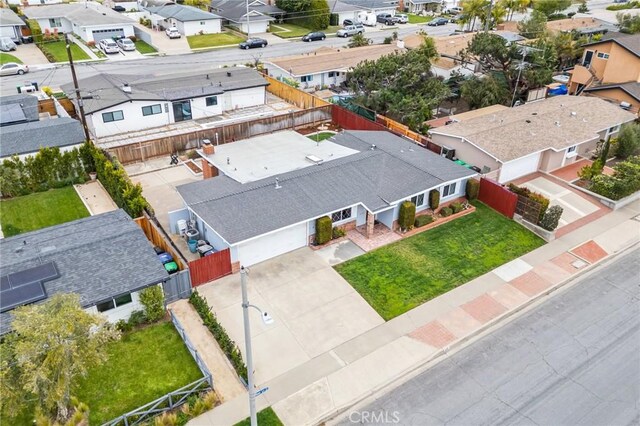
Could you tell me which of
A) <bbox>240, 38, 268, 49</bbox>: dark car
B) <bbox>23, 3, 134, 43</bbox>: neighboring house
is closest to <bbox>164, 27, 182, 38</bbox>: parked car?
<bbox>23, 3, 134, 43</bbox>: neighboring house

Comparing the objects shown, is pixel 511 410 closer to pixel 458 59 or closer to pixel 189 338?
pixel 189 338

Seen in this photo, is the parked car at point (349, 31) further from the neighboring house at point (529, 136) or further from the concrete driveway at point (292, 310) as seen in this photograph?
the concrete driveway at point (292, 310)

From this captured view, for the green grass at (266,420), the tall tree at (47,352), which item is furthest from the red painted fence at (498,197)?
the tall tree at (47,352)

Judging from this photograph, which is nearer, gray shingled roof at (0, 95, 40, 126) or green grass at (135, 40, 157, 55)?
gray shingled roof at (0, 95, 40, 126)

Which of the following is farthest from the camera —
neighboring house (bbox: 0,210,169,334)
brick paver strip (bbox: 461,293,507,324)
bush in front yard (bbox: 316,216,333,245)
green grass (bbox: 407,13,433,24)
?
green grass (bbox: 407,13,433,24)

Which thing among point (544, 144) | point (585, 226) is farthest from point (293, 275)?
point (544, 144)

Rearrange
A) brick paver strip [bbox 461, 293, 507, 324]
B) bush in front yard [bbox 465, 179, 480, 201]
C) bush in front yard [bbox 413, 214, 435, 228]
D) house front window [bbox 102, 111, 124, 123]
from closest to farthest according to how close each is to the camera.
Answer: brick paver strip [bbox 461, 293, 507, 324] → bush in front yard [bbox 413, 214, 435, 228] → bush in front yard [bbox 465, 179, 480, 201] → house front window [bbox 102, 111, 124, 123]

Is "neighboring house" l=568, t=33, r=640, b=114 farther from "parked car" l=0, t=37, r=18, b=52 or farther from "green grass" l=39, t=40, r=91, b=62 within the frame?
"parked car" l=0, t=37, r=18, b=52
